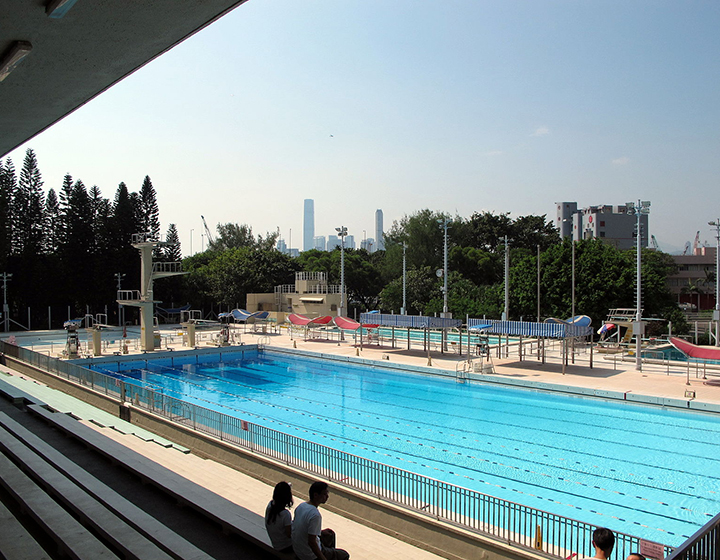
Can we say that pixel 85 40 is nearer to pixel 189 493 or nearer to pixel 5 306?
pixel 189 493

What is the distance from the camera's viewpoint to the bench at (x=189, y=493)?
19.6ft

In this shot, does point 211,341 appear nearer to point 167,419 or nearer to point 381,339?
point 381,339

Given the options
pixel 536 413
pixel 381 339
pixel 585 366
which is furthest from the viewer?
pixel 381 339

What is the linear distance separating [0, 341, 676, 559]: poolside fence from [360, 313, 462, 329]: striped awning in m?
13.5

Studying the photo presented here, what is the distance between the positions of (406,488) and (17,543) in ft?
16.5

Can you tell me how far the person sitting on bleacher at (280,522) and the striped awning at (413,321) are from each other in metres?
19.2

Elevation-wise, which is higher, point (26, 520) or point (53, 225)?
point (53, 225)

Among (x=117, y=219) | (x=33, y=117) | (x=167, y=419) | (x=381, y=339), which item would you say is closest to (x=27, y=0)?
(x=33, y=117)

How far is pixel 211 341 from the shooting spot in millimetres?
32094

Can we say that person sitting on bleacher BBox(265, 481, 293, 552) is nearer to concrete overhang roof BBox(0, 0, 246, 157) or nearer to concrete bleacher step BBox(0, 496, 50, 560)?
concrete bleacher step BBox(0, 496, 50, 560)

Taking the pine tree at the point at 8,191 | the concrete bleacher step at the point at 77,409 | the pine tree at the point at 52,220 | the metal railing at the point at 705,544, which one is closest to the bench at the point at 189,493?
the concrete bleacher step at the point at 77,409

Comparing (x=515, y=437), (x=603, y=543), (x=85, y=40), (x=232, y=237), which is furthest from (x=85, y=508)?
(x=232, y=237)

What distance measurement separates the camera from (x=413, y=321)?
25047mm

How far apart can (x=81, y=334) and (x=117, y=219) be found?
48.9 ft
